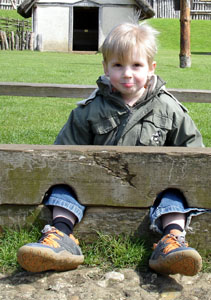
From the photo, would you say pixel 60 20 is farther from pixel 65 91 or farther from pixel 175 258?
pixel 175 258

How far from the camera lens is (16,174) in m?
2.55

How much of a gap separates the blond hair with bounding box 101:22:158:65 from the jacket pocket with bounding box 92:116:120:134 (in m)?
0.38

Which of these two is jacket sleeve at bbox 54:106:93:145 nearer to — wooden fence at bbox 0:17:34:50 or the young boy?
the young boy

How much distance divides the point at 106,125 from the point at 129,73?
352 mm

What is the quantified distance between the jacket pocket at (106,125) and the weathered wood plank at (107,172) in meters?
0.38

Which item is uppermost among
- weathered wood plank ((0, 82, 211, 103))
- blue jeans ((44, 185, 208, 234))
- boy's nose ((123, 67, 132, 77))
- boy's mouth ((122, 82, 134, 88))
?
boy's nose ((123, 67, 132, 77))

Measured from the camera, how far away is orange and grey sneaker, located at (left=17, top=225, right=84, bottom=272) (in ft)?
7.10

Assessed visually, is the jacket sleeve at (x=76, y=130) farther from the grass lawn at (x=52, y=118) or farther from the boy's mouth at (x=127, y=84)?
the grass lawn at (x=52, y=118)

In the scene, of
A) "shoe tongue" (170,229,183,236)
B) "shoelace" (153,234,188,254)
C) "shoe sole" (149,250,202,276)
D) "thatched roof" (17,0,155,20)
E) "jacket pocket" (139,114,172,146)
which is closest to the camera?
"shoe sole" (149,250,202,276)

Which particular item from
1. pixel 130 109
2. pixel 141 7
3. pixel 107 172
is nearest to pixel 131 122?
pixel 130 109

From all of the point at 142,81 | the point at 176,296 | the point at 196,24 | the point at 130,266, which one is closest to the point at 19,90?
the point at 142,81

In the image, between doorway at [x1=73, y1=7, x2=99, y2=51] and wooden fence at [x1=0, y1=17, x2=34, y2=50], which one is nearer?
wooden fence at [x1=0, y1=17, x2=34, y2=50]

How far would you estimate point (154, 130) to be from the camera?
2.88 meters

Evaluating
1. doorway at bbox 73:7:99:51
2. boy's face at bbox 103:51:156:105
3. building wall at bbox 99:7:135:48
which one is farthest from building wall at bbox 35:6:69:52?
boy's face at bbox 103:51:156:105
